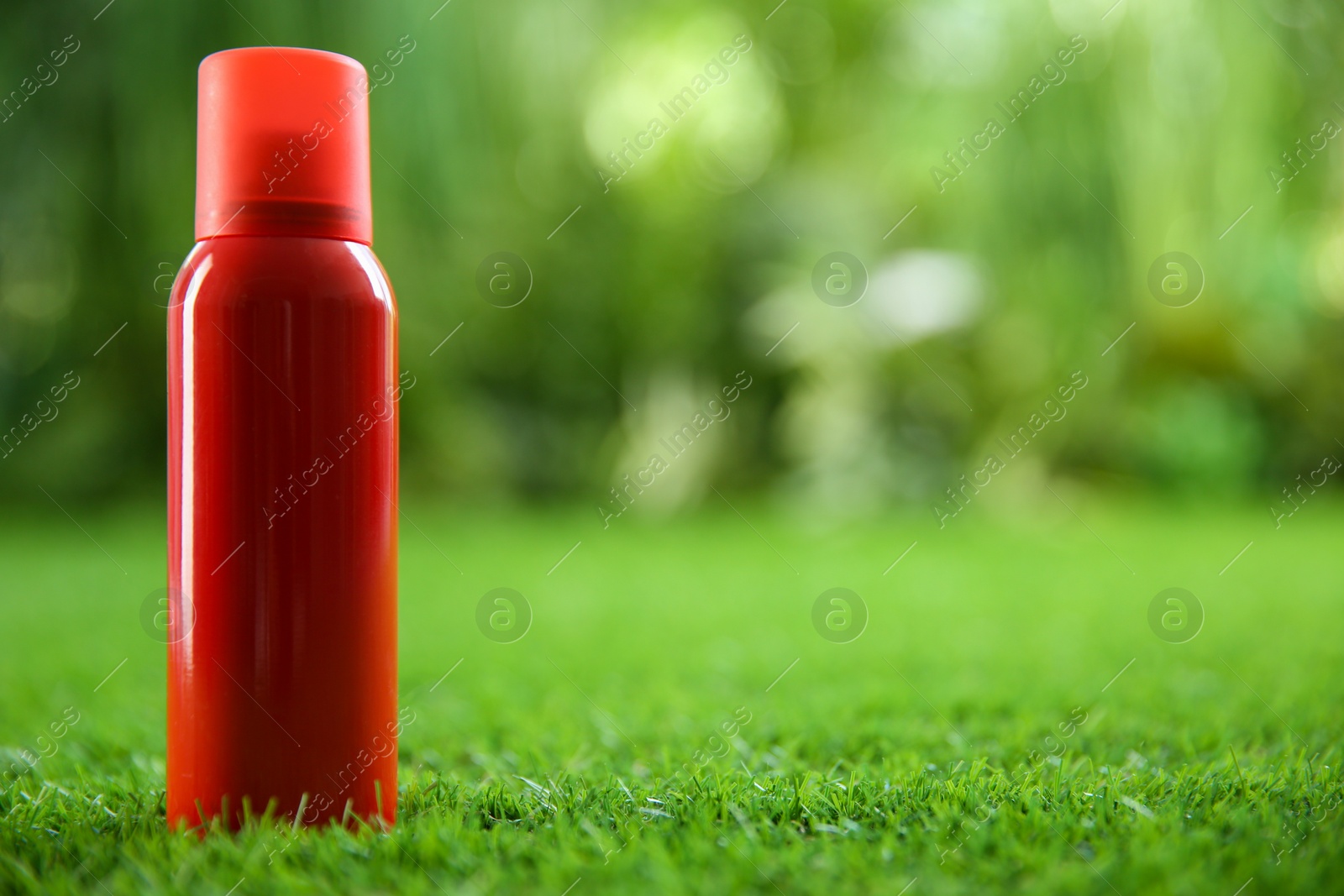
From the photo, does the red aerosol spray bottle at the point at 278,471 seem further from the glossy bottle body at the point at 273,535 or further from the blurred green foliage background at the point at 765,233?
the blurred green foliage background at the point at 765,233

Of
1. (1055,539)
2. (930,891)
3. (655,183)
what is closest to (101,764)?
(930,891)

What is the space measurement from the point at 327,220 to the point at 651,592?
2.29 meters

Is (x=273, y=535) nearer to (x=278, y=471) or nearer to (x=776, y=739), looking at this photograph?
(x=278, y=471)

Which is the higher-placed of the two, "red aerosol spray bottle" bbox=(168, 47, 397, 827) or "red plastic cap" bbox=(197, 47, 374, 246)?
"red plastic cap" bbox=(197, 47, 374, 246)

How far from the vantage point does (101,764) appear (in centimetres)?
155

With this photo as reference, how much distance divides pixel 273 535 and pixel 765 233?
5.66 metres

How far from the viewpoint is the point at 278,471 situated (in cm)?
110

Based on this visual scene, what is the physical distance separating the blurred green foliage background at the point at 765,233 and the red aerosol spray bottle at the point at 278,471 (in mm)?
2507

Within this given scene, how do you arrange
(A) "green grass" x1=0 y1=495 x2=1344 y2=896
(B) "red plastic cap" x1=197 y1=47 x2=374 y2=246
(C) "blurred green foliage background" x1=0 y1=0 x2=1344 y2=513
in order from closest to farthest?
1. (A) "green grass" x1=0 y1=495 x2=1344 y2=896
2. (B) "red plastic cap" x1=197 y1=47 x2=374 y2=246
3. (C) "blurred green foliage background" x1=0 y1=0 x2=1344 y2=513

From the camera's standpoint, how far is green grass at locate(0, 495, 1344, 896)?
1.01 meters

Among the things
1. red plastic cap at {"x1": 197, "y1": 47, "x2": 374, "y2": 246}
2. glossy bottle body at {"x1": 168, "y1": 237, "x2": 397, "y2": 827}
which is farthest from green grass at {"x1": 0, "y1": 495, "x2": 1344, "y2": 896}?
red plastic cap at {"x1": 197, "y1": 47, "x2": 374, "y2": 246}

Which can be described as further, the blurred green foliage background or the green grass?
the blurred green foliage background

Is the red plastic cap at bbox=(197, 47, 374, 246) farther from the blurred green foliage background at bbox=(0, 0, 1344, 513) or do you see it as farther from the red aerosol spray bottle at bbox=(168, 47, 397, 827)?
the blurred green foliage background at bbox=(0, 0, 1344, 513)

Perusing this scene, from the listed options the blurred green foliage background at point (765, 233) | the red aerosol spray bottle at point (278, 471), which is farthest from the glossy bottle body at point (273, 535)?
the blurred green foliage background at point (765, 233)
